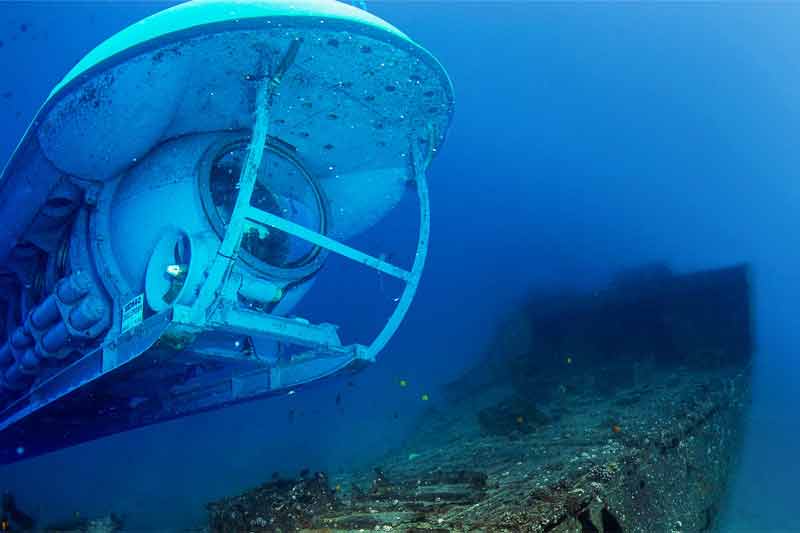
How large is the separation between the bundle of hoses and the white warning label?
0.64 meters

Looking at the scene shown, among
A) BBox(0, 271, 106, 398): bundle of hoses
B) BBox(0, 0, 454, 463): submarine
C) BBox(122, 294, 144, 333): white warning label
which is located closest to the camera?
BBox(0, 0, 454, 463): submarine

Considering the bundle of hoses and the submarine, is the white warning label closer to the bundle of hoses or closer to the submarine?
the submarine

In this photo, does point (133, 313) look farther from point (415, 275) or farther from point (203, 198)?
point (415, 275)

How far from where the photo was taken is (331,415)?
23.8 meters

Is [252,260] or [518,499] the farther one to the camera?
[252,260]

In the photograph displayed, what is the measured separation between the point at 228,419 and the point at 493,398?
17600 millimetres

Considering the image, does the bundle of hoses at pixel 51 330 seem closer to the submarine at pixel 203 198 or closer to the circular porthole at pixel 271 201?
the submarine at pixel 203 198

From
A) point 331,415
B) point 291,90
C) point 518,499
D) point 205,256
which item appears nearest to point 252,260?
point 205,256

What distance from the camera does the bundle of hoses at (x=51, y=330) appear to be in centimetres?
588

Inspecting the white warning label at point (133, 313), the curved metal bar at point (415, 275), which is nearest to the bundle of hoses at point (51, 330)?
the white warning label at point (133, 313)

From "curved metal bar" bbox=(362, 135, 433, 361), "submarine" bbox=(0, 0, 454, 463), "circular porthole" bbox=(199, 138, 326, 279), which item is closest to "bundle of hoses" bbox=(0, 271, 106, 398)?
"submarine" bbox=(0, 0, 454, 463)

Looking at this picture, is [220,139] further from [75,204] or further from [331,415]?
[331,415]

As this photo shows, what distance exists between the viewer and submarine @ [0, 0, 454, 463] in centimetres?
470

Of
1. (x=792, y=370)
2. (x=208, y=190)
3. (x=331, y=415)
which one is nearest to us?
(x=208, y=190)
